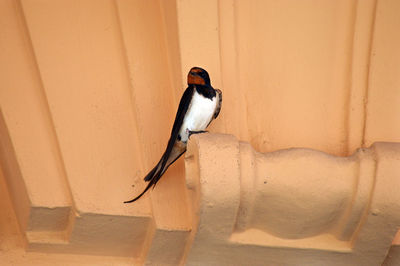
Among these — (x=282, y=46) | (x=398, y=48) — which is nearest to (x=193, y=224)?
(x=282, y=46)

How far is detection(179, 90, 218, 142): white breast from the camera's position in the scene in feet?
10.1

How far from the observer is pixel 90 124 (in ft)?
9.78

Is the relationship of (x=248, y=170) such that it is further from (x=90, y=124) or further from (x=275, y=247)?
(x=90, y=124)

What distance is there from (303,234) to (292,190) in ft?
0.65

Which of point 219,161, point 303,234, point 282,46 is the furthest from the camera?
point 282,46

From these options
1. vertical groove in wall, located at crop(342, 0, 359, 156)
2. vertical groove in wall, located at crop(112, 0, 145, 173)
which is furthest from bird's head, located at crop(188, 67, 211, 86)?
vertical groove in wall, located at crop(342, 0, 359, 156)

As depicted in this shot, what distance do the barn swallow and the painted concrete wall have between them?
0.04m

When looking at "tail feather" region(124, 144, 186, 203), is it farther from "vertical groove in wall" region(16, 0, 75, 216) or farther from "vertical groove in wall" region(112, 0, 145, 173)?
"vertical groove in wall" region(16, 0, 75, 216)

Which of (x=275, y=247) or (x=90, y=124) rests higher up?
(x=90, y=124)

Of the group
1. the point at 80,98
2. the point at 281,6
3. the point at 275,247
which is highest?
the point at 281,6

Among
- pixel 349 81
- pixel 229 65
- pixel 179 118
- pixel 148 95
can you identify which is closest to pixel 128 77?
pixel 148 95

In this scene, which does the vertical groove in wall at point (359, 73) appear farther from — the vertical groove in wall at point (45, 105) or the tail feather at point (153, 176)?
the vertical groove in wall at point (45, 105)

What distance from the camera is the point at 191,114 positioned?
3.14m

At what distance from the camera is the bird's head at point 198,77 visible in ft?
9.55
